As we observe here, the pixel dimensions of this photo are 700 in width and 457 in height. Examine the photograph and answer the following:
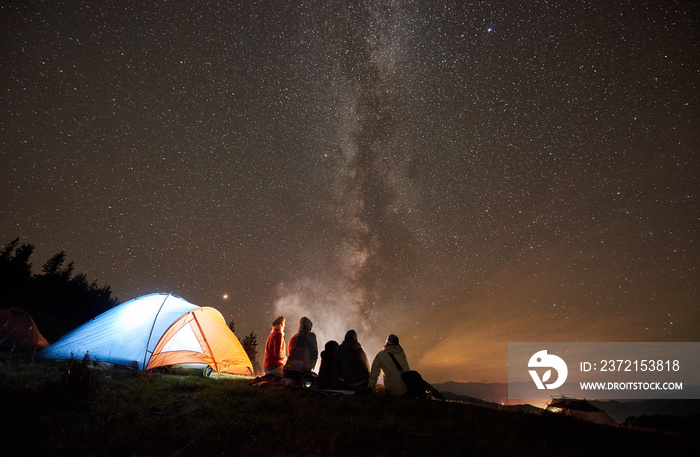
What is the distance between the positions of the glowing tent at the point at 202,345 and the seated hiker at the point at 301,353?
323cm

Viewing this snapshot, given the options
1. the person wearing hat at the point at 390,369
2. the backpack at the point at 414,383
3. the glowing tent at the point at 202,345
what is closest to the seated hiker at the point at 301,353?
the person wearing hat at the point at 390,369

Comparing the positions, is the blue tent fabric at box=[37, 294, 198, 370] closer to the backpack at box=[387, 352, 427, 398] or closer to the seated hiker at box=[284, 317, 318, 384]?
the seated hiker at box=[284, 317, 318, 384]

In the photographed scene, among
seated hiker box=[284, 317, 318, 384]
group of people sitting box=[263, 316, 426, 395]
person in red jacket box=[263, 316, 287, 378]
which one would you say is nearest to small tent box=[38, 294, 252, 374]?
person in red jacket box=[263, 316, 287, 378]

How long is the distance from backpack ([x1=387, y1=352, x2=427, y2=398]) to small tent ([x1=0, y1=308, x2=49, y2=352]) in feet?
36.5

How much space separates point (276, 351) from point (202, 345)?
8.95 feet

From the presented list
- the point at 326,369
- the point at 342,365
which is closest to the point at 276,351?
the point at 326,369

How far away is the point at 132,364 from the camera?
27.4 ft

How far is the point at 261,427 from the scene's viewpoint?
446cm

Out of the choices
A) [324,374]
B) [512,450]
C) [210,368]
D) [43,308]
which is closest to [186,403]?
[324,374]

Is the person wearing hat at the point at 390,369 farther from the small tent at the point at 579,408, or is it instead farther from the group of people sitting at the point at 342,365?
the small tent at the point at 579,408

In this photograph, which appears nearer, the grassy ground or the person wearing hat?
the grassy ground

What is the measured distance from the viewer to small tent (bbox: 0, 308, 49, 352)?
9484 mm

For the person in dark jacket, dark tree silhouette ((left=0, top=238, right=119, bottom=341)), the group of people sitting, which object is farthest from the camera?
dark tree silhouette ((left=0, top=238, right=119, bottom=341))

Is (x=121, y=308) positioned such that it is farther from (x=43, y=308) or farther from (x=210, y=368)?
(x=43, y=308)
